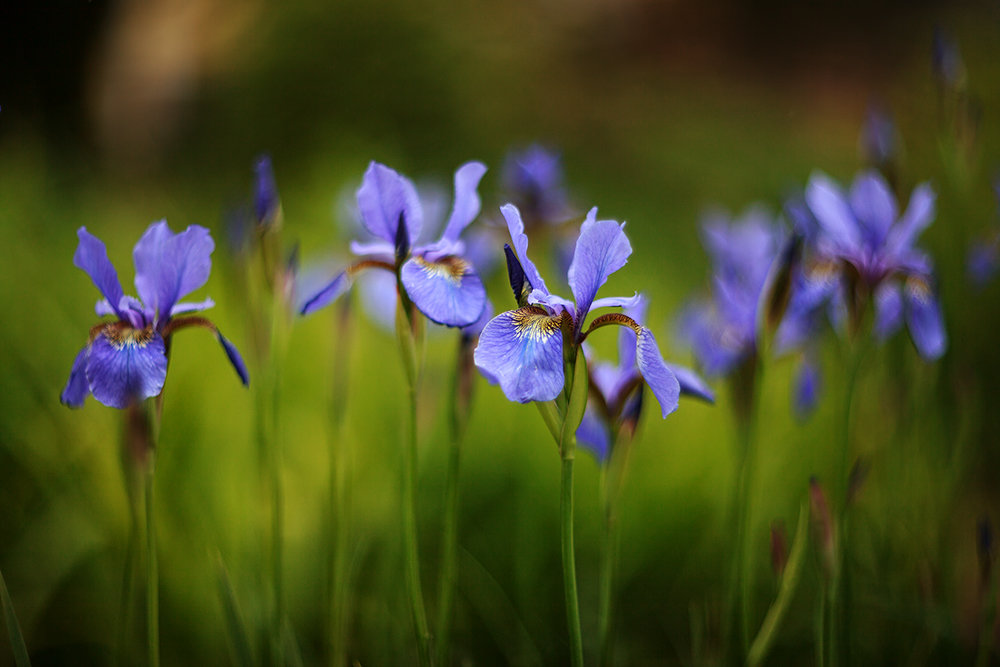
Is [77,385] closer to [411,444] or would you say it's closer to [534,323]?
[411,444]

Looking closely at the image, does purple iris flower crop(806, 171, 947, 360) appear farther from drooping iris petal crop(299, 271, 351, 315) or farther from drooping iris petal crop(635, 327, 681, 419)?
drooping iris petal crop(299, 271, 351, 315)

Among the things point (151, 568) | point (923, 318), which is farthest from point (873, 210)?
point (151, 568)

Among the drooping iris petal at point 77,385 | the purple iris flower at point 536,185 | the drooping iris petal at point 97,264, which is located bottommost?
the drooping iris petal at point 77,385

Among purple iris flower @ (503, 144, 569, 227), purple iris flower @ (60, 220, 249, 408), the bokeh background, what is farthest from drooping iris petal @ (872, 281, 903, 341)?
purple iris flower @ (60, 220, 249, 408)

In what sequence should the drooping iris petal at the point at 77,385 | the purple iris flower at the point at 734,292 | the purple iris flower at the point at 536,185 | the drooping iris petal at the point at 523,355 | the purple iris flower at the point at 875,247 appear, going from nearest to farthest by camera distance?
the drooping iris petal at the point at 523,355, the drooping iris petal at the point at 77,385, the purple iris flower at the point at 875,247, the purple iris flower at the point at 734,292, the purple iris flower at the point at 536,185

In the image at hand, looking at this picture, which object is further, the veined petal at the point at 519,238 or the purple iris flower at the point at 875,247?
the purple iris flower at the point at 875,247

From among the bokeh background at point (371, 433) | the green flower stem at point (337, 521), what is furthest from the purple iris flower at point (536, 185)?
the green flower stem at point (337, 521)

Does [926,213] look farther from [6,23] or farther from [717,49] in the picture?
[717,49]

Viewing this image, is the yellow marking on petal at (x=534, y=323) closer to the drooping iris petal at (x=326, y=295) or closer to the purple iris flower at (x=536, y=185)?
the drooping iris petal at (x=326, y=295)
